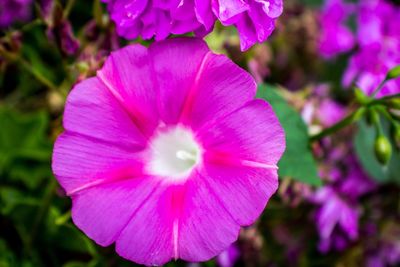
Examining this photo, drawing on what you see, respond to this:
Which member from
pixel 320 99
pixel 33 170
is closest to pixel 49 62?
pixel 33 170

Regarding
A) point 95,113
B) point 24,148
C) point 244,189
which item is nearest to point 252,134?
point 244,189

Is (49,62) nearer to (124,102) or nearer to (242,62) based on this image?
(242,62)

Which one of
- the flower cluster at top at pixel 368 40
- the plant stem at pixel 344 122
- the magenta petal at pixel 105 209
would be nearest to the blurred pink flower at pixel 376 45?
the flower cluster at top at pixel 368 40

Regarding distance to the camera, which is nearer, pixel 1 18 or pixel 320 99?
pixel 1 18

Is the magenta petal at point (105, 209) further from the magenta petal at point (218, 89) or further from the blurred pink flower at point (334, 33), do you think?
the blurred pink flower at point (334, 33)

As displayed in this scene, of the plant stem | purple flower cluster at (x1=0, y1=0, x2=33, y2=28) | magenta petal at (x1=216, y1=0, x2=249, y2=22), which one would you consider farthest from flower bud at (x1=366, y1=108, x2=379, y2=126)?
purple flower cluster at (x1=0, y1=0, x2=33, y2=28)

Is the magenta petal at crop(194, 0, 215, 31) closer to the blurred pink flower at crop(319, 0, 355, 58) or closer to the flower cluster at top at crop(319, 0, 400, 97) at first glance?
the flower cluster at top at crop(319, 0, 400, 97)

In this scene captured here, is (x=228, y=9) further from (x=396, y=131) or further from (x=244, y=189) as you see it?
(x=396, y=131)
